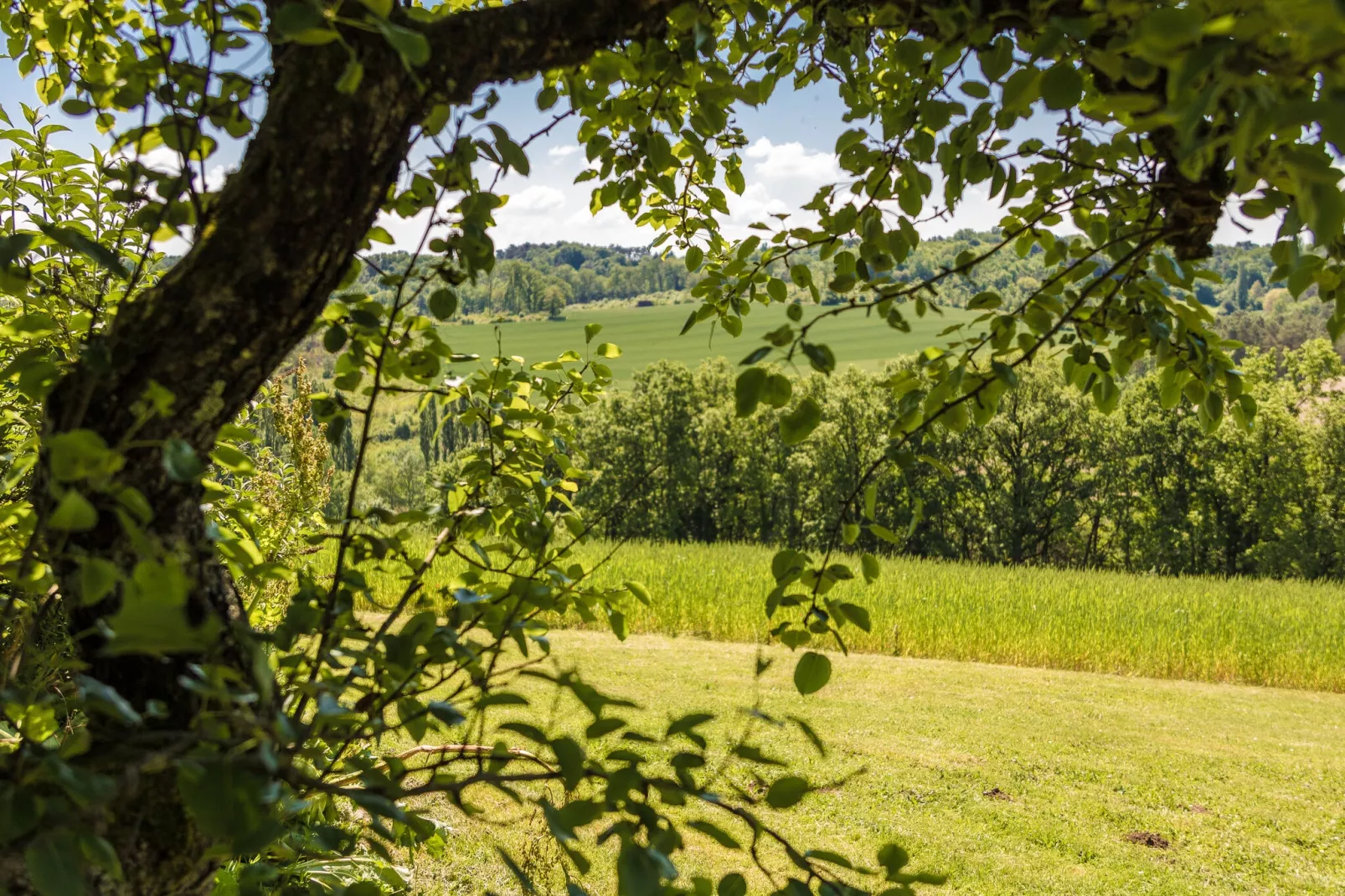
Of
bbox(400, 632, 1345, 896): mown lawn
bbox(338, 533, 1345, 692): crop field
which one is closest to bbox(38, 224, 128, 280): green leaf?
bbox(400, 632, 1345, 896): mown lawn

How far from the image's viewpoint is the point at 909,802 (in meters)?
4.80

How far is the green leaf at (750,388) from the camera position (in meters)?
1.12

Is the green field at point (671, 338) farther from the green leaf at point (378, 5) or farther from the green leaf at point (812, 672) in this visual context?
the green leaf at point (378, 5)

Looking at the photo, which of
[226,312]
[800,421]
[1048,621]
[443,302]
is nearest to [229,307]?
[226,312]

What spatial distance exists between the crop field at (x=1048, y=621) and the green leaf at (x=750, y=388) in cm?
659

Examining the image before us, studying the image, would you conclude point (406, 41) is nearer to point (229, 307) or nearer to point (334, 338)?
point (229, 307)

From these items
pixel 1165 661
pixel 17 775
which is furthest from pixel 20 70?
pixel 1165 661

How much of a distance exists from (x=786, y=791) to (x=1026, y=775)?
5.16m

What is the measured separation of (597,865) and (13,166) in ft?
11.0

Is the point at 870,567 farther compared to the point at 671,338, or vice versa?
the point at 671,338

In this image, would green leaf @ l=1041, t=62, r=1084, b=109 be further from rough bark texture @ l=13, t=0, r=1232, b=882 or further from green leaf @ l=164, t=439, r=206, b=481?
green leaf @ l=164, t=439, r=206, b=481

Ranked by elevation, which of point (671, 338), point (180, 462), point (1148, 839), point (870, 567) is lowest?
point (1148, 839)

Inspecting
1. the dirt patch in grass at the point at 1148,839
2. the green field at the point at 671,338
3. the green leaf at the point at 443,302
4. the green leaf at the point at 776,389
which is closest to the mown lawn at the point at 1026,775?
the dirt patch in grass at the point at 1148,839

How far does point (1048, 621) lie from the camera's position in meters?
9.24
